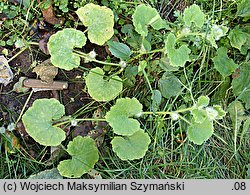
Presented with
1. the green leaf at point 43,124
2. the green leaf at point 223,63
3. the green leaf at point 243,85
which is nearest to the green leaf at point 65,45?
the green leaf at point 43,124

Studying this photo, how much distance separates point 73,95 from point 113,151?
293 mm

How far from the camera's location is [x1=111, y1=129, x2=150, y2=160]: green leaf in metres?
1.68

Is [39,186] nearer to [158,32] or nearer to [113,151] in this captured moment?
[113,151]

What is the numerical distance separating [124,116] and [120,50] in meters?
0.27

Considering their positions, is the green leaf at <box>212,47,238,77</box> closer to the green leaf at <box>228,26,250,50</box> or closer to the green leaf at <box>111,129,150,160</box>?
the green leaf at <box>228,26,250,50</box>

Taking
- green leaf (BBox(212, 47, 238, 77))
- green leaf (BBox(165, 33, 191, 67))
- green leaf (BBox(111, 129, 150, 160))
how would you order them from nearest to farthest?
green leaf (BBox(165, 33, 191, 67)) → green leaf (BBox(111, 129, 150, 160)) → green leaf (BBox(212, 47, 238, 77))

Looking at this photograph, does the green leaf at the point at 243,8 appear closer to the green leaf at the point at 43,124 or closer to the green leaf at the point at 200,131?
the green leaf at the point at 200,131

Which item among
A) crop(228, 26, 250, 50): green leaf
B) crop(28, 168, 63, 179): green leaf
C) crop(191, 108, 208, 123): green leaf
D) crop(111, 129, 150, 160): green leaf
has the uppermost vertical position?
crop(228, 26, 250, 50): green leaf

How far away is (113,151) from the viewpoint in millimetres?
1827

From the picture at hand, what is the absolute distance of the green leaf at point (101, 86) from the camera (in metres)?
1.72

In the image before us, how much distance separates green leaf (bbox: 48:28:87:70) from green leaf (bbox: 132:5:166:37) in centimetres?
22

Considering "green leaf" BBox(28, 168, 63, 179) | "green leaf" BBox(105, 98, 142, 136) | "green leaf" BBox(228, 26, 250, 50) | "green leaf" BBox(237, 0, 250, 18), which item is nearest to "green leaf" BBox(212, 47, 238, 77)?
"green leaf" BBox(228, 26, 250, 50)

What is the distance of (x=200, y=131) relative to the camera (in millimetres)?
1649

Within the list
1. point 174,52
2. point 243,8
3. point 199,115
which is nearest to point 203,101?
point 199,115
